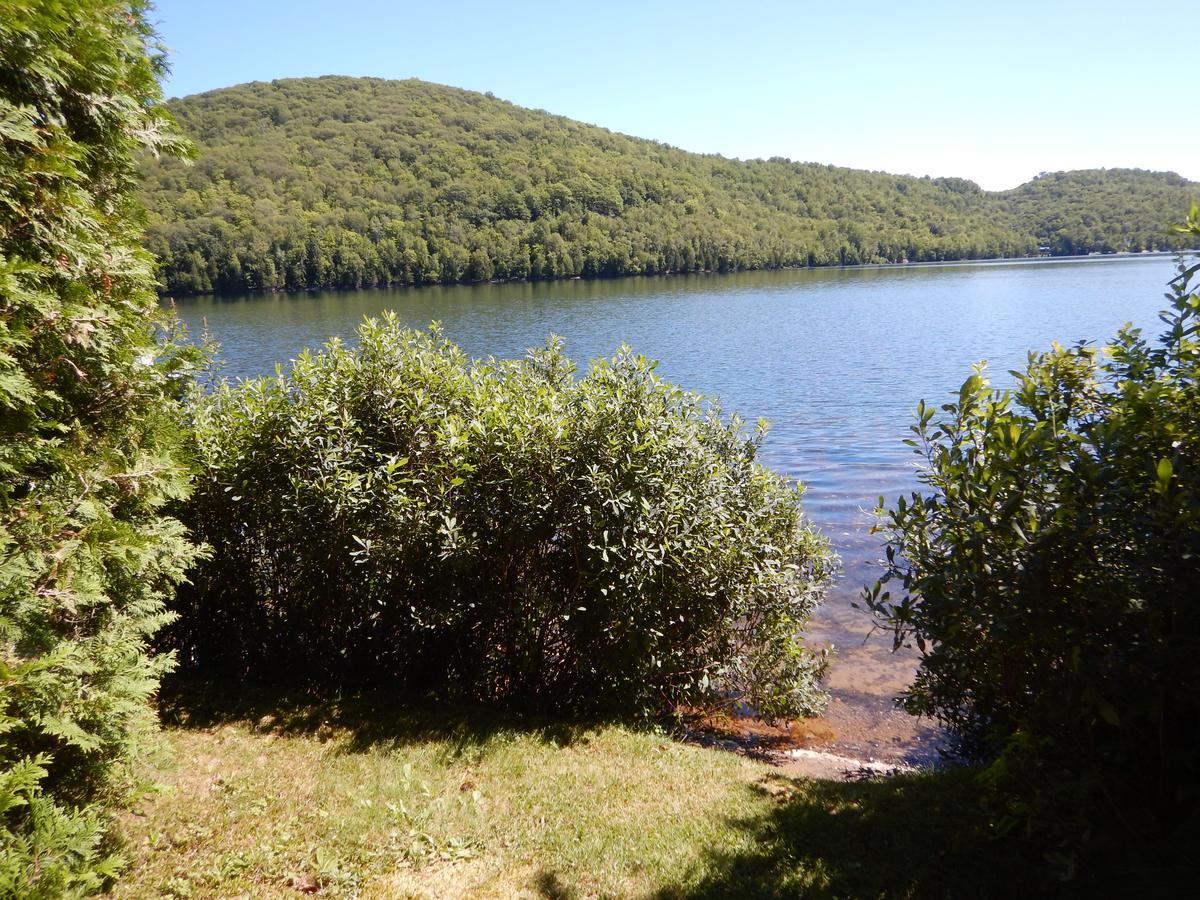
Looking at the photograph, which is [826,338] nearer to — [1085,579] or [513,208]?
[1085,579]

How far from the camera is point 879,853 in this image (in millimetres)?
4754

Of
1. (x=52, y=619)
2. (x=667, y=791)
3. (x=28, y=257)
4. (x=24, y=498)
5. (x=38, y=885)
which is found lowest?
(x=667, y=791)

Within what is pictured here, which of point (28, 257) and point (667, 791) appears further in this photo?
point (667, 791)

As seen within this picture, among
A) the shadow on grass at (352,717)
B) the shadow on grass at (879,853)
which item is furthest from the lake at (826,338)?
the shadow on grass at (352,717)

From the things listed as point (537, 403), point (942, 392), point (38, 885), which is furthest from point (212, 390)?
point (942, 392)

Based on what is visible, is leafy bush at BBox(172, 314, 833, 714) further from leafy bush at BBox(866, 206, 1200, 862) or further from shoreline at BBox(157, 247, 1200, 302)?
shoreline at BBox(157, 247, 1200, 302)

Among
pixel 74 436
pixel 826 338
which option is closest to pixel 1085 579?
pixel 74 436

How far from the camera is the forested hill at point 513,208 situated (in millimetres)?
113062

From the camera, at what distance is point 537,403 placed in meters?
7.27

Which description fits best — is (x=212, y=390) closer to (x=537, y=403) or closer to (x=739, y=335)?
(x=537, y=403)

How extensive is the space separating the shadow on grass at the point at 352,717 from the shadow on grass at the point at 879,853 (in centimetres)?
242

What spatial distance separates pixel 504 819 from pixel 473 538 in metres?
2.61

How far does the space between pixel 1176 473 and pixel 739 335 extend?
48.4 metres

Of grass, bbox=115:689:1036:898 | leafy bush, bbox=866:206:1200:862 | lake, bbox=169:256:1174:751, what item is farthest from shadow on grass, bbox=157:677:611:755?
lake, bbox=169:256:1174:751
